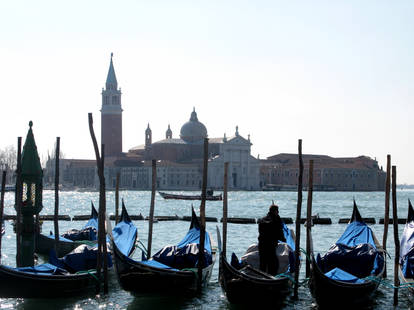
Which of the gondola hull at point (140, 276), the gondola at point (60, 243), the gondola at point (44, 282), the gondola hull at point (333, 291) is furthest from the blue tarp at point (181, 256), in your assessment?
the gondola at point (60, 243)

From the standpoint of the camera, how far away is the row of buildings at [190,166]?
244 ft

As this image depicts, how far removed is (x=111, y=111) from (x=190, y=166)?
30.3 feet

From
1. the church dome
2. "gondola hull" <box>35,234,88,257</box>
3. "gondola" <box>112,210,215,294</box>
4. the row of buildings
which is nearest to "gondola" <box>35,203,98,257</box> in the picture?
"gondola hull" <box>35,234,88,257</box>

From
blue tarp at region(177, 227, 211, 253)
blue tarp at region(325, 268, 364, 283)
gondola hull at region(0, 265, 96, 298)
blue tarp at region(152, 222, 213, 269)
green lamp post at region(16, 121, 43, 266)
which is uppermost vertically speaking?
green lamp post at region(16, 121, 43, 266)

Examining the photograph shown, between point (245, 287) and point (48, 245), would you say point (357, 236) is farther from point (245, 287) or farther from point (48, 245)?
point (48, 245)

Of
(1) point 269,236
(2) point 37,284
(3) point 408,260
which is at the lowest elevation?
(2) point 37,284

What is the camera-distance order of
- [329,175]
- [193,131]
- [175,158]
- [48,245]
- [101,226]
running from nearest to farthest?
[101,226], [48,245], [175,158], [193,131], [329,175]

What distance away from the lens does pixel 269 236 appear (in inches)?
332

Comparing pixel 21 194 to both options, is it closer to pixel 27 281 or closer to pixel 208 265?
pixel 27 281

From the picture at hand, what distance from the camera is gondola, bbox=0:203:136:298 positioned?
7955 millimetres

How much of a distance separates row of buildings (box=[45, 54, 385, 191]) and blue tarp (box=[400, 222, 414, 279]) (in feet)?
206

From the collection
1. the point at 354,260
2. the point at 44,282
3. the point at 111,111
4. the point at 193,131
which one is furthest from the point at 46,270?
the point at 193,131

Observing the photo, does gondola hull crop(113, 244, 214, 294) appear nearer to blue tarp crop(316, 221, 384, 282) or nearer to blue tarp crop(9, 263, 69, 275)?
blue tarp crop(9, 263, 69, 275)

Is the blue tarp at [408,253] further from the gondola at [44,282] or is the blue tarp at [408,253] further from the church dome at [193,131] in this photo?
the church dome at [193,131]
